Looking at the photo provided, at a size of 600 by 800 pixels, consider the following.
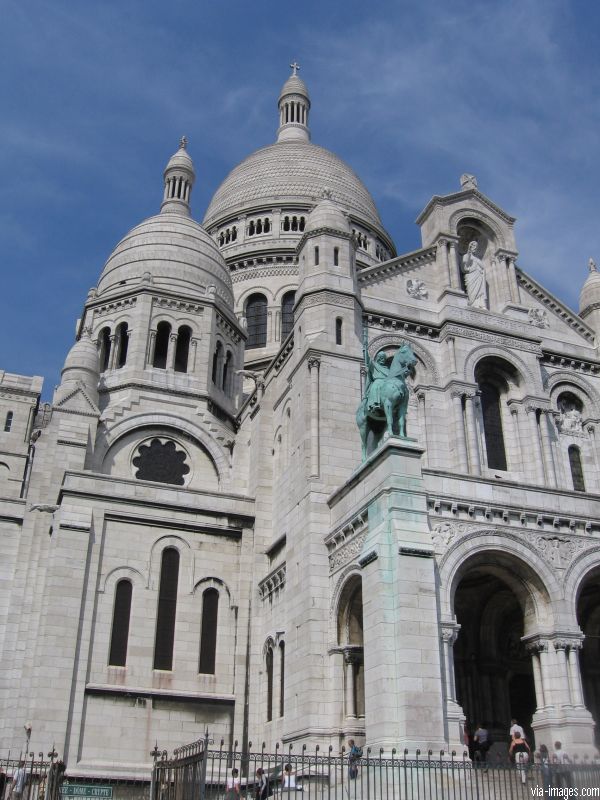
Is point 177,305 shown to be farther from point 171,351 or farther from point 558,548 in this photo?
point 558,548

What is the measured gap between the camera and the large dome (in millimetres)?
58844

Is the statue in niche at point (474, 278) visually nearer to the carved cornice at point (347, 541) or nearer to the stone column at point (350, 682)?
the carved cornice at point (347, 541)

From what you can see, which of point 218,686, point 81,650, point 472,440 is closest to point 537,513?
point 472,440

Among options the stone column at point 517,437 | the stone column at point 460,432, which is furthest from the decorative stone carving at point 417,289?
the stone column at point 517,437

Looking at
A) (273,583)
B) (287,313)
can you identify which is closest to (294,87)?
(287,313)

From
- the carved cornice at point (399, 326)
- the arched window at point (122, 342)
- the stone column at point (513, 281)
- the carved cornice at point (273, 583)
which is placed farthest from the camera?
the arched window at point (122, 342)

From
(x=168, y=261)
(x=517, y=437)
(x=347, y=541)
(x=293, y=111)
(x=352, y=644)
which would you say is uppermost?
(x=293, y=111)

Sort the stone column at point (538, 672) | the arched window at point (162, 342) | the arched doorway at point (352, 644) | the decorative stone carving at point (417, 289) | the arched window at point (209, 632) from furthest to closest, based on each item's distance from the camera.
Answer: the arched window at point (162, 342), the decorative stone carving at point (417, 289), the arched window at point (209, 632), the arched doorway at point (352, 644), the stone column at point (538, 672)

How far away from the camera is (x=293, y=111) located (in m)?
73.2

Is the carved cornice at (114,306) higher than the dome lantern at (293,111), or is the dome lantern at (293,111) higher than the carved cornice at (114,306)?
the dome lantern at (293,111)

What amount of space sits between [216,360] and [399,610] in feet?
71.1

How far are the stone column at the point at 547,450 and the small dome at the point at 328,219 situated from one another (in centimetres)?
1005

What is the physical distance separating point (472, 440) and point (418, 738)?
1270 centimetres

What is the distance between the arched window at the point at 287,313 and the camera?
5178 centimetres
